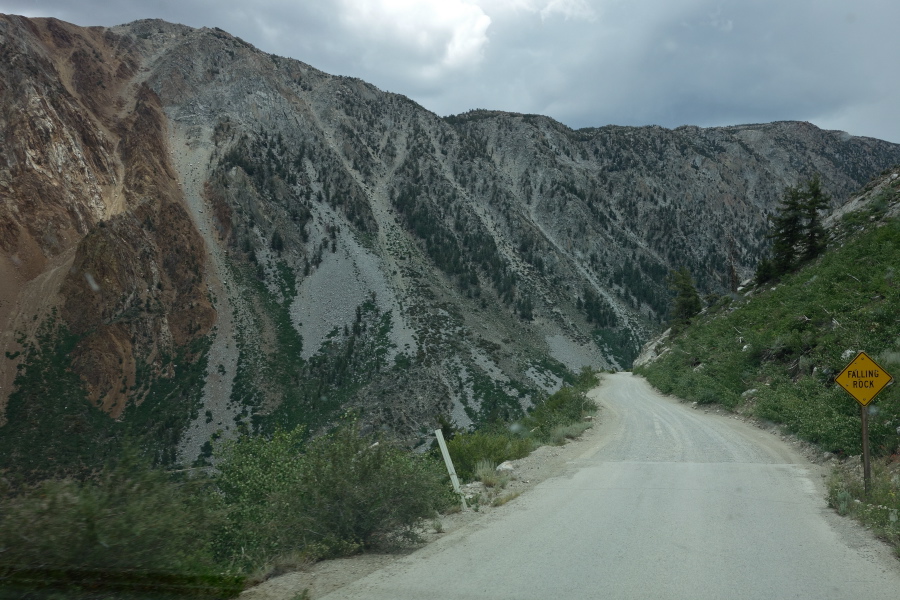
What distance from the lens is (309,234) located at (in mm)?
76062

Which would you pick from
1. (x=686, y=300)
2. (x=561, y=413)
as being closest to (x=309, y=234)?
(x=686, y=300)

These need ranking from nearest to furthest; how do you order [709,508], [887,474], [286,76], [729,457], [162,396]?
[709,508], [887,474], [729,457], [162,396], [286,76]

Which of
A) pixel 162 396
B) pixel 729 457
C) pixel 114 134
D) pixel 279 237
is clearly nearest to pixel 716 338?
pixel 729 457

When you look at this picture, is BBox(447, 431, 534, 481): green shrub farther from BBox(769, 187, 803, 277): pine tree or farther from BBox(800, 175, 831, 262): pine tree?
BBox(769, 187, 803, 277): pine tree

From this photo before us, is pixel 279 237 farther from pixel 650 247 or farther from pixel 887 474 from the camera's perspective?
pixel 650 247

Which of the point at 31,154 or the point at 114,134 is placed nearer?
the point at 31,154

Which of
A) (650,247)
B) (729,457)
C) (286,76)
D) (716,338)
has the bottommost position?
(729,457)

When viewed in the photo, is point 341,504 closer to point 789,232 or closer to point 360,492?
point 360,492

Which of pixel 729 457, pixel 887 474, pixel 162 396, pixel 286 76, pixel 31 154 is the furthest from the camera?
pixel 286 76

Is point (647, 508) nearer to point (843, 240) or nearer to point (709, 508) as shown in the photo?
point (709, 508)

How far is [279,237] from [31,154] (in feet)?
92.2

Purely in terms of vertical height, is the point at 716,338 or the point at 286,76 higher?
the point at 286,76

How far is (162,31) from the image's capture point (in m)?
96.1

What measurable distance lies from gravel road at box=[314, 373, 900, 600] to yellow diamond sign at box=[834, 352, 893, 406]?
184 centimetres
